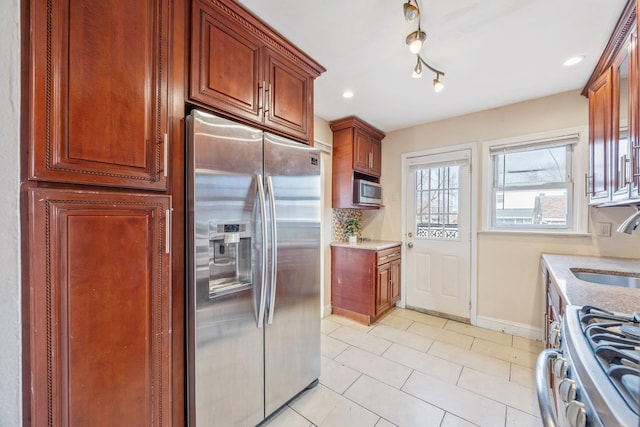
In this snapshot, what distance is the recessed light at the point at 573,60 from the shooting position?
1.92m

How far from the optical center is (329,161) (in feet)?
10.7

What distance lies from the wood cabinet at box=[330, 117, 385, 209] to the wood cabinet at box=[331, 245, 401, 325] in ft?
2.07

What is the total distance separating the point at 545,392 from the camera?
805mm

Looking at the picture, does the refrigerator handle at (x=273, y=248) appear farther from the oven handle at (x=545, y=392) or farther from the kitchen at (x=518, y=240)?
the kitchen at (x=518, y=240)

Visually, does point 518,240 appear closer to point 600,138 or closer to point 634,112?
point 600,138

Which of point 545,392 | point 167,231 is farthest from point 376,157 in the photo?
point 545,392

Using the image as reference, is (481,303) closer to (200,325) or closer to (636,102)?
(636,102)

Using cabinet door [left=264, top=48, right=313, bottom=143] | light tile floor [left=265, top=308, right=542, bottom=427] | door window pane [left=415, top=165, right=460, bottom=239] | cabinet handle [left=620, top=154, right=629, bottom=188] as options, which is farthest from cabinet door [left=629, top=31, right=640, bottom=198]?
cabinet door [left=264, top=48, right=313, bottom=143]

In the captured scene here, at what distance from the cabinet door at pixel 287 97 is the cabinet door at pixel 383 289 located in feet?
5.93

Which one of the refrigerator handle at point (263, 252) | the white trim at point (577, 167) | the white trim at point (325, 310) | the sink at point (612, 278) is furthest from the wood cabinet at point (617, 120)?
the white trim at point (325, 310)

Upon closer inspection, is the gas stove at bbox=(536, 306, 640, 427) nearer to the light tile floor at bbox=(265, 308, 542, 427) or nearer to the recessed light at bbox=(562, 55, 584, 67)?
the light tile floor at bbox=(265, 308, 542, 427)

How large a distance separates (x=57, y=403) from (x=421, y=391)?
6.62ft

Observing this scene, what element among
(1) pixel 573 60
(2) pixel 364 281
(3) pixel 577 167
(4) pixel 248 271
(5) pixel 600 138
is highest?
(1) pixel 573 60

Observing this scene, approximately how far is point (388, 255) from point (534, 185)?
1695 millimetres
